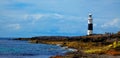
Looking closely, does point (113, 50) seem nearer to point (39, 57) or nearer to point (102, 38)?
point (39, 57)

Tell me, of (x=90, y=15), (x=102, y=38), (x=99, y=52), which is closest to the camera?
(x=99, y=52)

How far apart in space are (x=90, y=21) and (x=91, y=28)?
1820mm

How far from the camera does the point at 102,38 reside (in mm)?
82375

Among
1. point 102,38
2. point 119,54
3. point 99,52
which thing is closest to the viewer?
point 119,54

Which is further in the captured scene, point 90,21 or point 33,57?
point 90,21

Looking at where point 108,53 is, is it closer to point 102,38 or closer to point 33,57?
point 33,57

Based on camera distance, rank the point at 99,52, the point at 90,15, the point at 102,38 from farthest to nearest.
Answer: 1. the point at 90,15
2. the point at 102,38
3. the point at 99,52

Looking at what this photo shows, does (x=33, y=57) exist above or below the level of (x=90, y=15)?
below

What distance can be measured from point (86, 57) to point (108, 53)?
9.17m

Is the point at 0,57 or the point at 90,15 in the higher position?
the point at 90,15

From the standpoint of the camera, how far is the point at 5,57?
53.4 metres

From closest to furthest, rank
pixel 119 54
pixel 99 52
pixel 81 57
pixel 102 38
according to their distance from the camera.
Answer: pixel 81 57 < pixel 119 54 < pixel 99 52 < pixel 102 38

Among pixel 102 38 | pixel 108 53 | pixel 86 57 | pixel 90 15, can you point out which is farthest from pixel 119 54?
pixel 90 15

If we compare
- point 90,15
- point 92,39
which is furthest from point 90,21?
point 92,39
